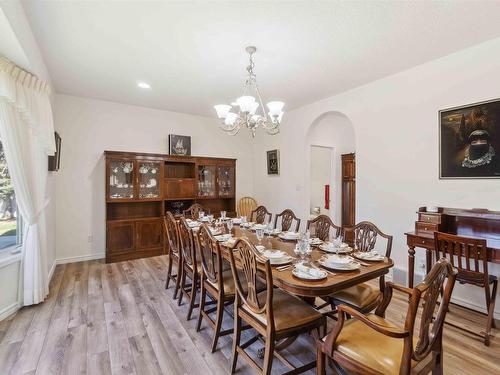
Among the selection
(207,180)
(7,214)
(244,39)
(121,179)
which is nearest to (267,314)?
(244,39)

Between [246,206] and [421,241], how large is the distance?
143 inches

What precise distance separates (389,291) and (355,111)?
309 centimetres

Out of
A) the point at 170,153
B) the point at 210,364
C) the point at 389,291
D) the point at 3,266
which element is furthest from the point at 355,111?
the point at 3,266

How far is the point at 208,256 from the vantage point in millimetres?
2318

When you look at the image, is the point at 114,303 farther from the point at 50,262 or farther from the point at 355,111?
the point at 355,111

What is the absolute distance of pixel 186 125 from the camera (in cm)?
547

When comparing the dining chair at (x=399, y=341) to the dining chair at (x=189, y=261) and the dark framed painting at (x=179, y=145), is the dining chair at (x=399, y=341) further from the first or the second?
the dark framed painting at (x=179, y=145)

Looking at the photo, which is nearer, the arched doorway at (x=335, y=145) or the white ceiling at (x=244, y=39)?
the white ceiling at (x=244, y=39)

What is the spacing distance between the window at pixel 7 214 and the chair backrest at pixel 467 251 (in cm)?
434

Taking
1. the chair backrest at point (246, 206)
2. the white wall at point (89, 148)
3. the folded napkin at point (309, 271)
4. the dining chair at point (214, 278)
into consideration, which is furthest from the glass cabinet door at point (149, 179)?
the folded napkin at point (309, 271)

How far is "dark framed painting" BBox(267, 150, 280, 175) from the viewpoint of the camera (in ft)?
18.0

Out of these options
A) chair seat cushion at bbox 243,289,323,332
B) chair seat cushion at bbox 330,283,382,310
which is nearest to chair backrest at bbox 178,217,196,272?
chair seat cushion at bbox 243,289,323,332

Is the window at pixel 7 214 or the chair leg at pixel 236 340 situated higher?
the window at pixel 7 214

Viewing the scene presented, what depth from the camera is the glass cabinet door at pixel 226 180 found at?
556cm
